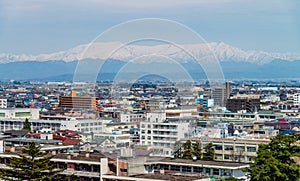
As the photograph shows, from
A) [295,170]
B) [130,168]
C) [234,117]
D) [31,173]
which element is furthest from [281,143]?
[234,117]

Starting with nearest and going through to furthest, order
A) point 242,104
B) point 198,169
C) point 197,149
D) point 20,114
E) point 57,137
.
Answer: point 198,169, point 197,149, point 57,137, point 20,114, point 242,104

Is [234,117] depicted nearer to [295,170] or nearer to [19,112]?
[19,112]

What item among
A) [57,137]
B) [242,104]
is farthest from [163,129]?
[242,104]

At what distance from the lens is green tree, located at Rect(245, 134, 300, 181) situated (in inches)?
360

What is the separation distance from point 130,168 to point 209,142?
8259mm

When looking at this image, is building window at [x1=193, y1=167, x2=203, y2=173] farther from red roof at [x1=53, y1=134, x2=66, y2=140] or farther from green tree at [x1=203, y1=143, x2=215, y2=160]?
red roof at [x1=53, y1=134, x2=66, y2=140]

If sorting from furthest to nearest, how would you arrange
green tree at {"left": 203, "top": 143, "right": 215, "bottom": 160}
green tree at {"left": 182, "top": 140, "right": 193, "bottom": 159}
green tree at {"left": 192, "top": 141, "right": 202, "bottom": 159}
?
green tree at {"left": 203, "top": 143, "right": 215, "bottom": 160} → green tree at {"left": 192, "top": 141, "right": 202, "bottom": 159} → green tree at {"left": 182, "top": 140, "right": 193, "bottom": 159}

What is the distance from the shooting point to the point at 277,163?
920 centimetres

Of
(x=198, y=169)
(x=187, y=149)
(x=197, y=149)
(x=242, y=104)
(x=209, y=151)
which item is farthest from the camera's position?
(x=242, y=104)

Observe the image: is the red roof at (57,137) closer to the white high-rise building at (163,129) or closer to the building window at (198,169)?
the white high-rise building at (163,129)

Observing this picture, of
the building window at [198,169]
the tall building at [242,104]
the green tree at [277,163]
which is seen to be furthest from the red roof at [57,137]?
the tall building at [242,104]

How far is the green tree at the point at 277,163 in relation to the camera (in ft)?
30.0

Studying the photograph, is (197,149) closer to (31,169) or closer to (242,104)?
(31,169)

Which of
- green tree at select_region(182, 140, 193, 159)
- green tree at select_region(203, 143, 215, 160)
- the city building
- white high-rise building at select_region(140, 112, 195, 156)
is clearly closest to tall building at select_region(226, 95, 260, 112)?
the city building
